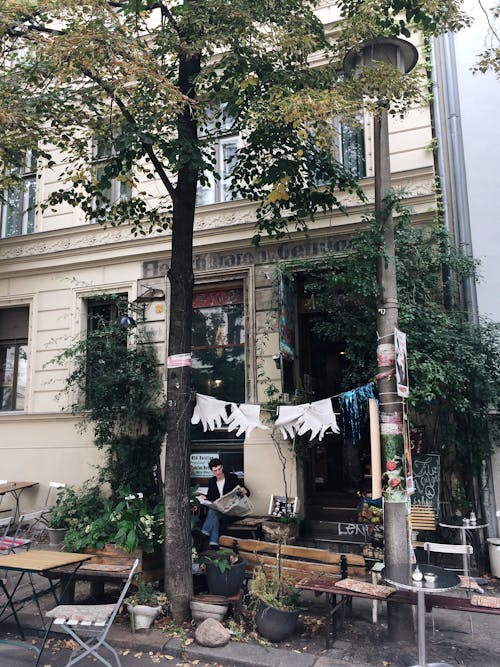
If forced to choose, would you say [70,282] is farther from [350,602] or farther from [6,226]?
[350,602]

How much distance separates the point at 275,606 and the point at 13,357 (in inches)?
372

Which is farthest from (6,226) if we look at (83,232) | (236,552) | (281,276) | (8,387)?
(236,552)

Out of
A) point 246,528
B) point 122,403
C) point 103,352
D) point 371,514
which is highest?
point 103,352

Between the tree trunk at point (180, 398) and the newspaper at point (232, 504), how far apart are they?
5.70ft

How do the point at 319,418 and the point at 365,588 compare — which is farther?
the point at 319,418

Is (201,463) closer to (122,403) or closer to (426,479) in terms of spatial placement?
(122,403)

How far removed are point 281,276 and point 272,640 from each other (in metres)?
5.57

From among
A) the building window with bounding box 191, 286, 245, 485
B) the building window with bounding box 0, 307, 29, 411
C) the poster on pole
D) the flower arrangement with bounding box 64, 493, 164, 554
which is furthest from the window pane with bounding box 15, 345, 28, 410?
the poster on pole

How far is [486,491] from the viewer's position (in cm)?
813

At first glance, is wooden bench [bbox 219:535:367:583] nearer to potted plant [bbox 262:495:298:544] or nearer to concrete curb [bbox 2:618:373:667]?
potted plant [bbox 262:495:298:544]

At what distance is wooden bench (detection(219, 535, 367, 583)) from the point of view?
20.8 ft

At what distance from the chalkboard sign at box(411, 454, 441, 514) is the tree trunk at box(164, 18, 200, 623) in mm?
3714

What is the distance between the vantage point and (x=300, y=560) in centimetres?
690

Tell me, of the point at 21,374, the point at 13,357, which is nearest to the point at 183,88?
the point at 21,374
